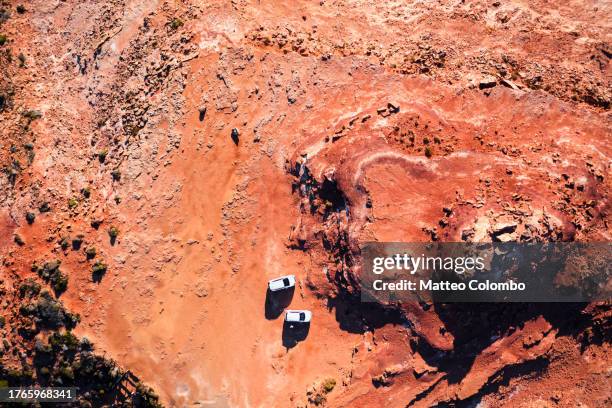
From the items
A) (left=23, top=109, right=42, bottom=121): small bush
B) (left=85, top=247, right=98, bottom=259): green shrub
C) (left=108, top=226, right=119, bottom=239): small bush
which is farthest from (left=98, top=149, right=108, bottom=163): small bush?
(left=23, top=109, right=42, bottom=121): small bush

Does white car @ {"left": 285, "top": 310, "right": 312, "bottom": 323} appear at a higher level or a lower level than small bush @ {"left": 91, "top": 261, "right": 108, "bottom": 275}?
lower

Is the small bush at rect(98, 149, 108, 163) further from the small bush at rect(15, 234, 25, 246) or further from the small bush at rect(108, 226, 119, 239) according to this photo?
the small bush at rect(15, 234, 25, 246)

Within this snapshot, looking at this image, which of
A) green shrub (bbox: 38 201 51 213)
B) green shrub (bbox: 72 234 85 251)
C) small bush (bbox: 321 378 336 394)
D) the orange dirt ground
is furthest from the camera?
green shrub (bbox: 38 201 51 213)

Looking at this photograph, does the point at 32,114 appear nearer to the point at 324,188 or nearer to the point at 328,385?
the point at 324,188

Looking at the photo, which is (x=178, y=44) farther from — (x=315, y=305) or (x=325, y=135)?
(x=315, y=305)

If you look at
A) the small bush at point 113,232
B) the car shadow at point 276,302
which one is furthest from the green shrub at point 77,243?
the car shadow at point 276,302

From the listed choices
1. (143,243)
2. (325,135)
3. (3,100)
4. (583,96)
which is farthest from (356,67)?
(3,100)

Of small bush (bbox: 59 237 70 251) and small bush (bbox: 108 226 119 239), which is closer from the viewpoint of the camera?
small bush (bbox: 108 226 119 239)
